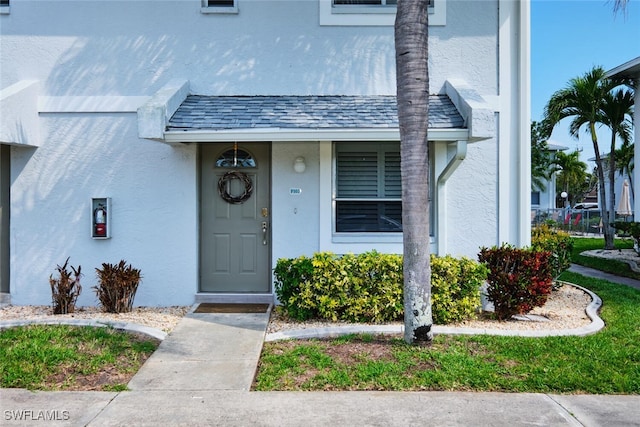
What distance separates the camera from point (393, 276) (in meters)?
6.70

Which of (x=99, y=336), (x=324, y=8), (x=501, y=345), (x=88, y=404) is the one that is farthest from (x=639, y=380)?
(x=324, y=8)

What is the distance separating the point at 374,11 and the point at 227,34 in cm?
231

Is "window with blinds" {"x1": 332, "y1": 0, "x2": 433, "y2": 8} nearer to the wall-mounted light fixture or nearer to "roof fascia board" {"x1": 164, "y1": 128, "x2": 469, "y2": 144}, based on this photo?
"roof fascia board" {"x1": 164, "y1": 128, "x2": 469, "y2": 144}

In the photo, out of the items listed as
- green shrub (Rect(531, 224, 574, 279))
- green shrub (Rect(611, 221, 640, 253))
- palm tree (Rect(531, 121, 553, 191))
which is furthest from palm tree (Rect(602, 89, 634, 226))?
palm tree (Rect(531, 121, 553, 191))

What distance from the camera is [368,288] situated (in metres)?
6.72

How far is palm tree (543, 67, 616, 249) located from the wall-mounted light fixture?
11186 mm

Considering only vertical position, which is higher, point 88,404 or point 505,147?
point 505,147

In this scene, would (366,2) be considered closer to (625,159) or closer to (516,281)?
(516,281)

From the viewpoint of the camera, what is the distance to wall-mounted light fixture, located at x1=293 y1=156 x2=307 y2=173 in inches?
306

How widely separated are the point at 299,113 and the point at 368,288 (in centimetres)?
270

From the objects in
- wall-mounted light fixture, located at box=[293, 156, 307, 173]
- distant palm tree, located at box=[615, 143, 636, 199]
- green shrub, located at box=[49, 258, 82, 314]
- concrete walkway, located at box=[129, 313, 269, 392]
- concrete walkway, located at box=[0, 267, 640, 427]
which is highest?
distant palm tree, located at box=[615, 143, 636, 199]

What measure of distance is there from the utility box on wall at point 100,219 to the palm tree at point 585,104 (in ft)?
44.1

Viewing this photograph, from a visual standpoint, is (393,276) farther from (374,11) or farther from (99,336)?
(374,11)

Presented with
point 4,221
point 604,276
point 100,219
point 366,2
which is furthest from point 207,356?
point 604,276
